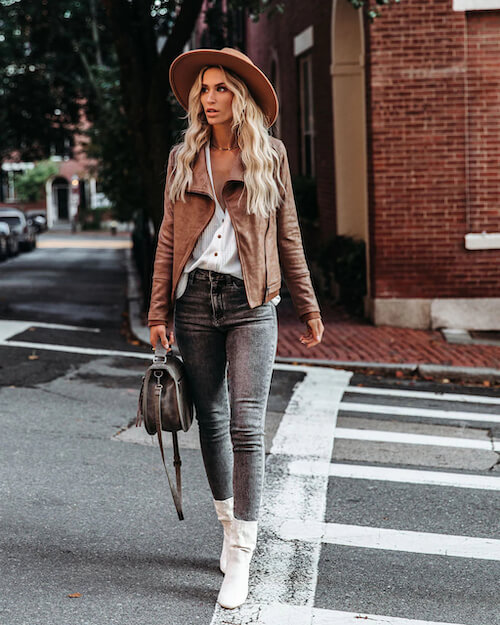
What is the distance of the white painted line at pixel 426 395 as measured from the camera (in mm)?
8820

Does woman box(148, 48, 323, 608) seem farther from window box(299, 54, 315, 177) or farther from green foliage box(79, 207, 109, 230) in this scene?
green foliage box(79, 207, 109, 230)

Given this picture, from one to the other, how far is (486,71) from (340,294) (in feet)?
11.5

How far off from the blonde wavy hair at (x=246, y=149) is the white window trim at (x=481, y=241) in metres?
8.26

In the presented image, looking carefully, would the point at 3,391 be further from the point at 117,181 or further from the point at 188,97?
the point at 117,181

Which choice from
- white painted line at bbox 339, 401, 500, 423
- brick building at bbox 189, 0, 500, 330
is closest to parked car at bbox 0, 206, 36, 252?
brick building at bbox 189, 0, 500, 330

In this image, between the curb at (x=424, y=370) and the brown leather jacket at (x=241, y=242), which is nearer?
the brown leather jacket at (x=241, y=242)

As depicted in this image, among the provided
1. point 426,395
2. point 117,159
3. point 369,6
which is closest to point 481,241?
point 369,6

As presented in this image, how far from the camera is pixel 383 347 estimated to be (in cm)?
1096

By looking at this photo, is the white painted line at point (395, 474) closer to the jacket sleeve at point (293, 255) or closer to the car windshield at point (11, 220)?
the jacket sleeve at point (293, 255)

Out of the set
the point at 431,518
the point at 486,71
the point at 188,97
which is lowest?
the point at 431,518

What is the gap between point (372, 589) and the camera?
4.28 m

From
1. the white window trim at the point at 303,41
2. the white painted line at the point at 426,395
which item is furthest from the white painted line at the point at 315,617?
the white window trim at the point at 303,41

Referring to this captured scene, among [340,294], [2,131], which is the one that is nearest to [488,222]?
[340,294]

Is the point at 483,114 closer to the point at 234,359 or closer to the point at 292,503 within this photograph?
the point at 292,503
